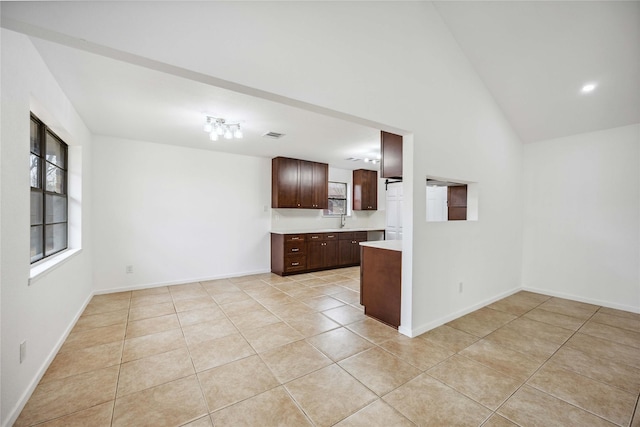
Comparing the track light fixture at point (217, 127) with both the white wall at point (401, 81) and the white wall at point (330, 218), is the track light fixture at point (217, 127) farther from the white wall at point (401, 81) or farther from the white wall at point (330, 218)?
the white wall at point (330, 218)

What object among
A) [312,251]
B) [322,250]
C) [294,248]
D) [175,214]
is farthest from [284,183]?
[175,214]

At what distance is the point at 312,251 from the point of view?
574 cm

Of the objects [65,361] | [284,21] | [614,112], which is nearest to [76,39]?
[284,21]

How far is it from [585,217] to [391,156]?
3.25 m

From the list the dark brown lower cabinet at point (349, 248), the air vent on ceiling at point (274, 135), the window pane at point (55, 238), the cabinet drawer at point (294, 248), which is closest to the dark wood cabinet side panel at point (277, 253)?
the cabinet drawer at point (294, 248)

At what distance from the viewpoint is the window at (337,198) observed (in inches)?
271

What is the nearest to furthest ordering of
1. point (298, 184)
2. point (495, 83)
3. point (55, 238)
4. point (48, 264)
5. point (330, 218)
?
point (48, 264), point (55, 238), point (495, 83), point (298, 184), point (330, 218)

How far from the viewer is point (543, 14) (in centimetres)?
271

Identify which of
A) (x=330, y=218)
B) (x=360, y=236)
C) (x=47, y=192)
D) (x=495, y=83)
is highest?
(x=495, y=83)

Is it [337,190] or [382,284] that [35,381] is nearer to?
[382,284]

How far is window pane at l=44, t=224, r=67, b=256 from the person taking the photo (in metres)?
2.64

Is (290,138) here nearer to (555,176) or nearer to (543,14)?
(543,14)

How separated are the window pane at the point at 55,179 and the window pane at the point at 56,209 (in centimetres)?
9

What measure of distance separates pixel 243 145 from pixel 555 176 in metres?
5.12
